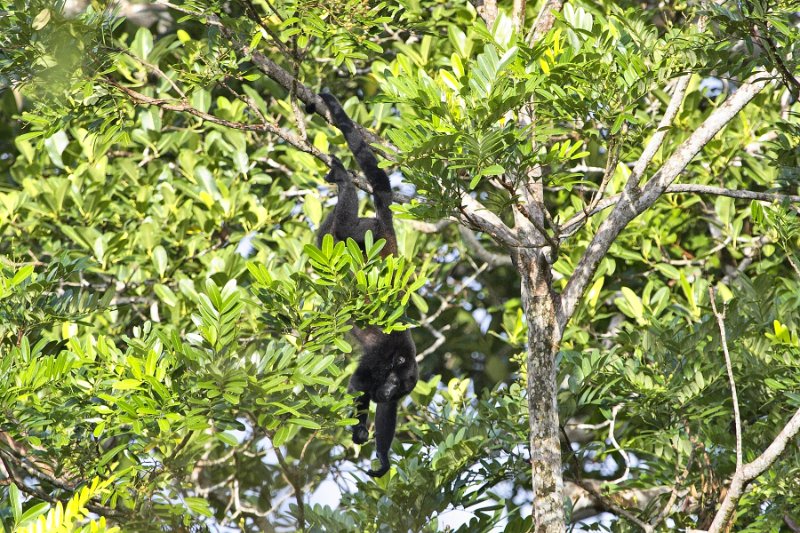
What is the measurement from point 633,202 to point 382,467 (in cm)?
221

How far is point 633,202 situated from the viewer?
4.36 meters

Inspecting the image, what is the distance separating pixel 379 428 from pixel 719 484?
199 centimetres

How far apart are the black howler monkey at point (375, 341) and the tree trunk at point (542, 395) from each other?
105 centimetres

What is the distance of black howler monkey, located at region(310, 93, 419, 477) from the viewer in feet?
16.7

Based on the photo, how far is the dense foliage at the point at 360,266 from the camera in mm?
3793

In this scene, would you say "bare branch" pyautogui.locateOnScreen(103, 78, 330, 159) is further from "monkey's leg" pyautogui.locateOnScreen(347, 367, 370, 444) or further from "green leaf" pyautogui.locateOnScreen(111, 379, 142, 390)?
"monkey's leg" pyautogui.locateOnScreen(347, 367, 370, 444)

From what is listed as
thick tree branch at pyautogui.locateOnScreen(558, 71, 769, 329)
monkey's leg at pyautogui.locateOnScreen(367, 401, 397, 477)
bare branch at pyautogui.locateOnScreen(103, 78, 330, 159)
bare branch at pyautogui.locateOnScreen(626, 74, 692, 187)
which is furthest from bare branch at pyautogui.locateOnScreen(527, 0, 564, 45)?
monkey's leg at pyautogui.locateOnScreen(367, 401, 397, 477)

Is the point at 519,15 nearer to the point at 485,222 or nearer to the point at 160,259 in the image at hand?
the point at 485,222

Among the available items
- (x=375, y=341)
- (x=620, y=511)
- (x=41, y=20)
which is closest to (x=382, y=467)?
(x=375, y=341)

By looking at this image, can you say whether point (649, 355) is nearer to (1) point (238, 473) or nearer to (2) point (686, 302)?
(2) point (686, 302)

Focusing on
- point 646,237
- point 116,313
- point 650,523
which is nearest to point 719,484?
point 650,523

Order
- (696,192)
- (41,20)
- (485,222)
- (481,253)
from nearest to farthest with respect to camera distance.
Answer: (41,20), (485,222), (696,192), (481,253)

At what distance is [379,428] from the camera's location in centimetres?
568

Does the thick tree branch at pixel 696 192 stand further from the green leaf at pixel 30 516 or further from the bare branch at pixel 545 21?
the green leaf at pixel 30 516
